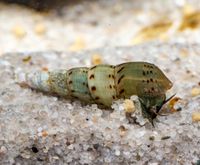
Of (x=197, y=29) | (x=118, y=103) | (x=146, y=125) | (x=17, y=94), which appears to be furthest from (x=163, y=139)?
(x=197, y=29)

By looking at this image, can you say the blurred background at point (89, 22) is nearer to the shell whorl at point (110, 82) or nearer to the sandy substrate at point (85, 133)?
the sandy substrate at point (85, 133)

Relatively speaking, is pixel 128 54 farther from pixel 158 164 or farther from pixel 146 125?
pixel 158 164

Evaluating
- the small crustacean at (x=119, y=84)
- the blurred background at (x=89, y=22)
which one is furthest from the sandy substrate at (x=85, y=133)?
the blurred background at (x=89, y=22)

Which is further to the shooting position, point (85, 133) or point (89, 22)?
point (89, 22)

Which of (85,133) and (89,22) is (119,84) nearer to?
(85,133)

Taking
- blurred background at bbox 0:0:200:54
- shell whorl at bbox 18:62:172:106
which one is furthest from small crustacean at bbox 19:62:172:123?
blurred background at bbox 0:0:200:54

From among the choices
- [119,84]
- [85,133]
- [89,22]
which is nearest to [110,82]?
[119,84]

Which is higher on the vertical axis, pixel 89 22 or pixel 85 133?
pixel 89 22
